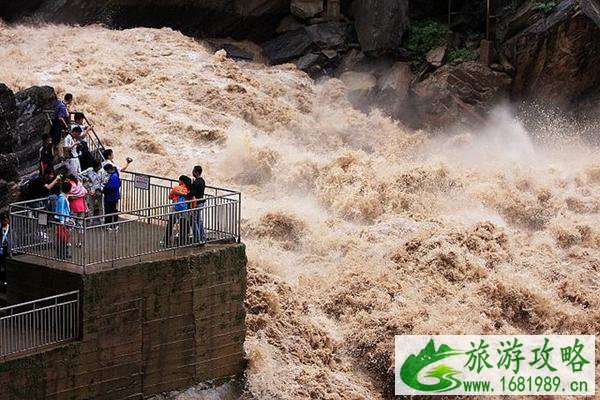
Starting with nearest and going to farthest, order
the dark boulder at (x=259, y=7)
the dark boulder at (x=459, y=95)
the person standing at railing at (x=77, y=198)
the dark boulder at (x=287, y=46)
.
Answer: the person standing at railing at (x=77, y=198) < the dark boulder at (x=459, y=95) < the dark boulder at (x=287, y=46) < the dark boulder at (x=259, y=7)

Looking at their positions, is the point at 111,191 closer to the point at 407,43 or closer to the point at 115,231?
the point at 115,231

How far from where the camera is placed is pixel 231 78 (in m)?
33.6

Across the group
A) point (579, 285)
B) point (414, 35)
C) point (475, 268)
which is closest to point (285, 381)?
point (475, 268)

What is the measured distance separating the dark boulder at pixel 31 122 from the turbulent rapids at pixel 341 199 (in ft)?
Answer: 10.5

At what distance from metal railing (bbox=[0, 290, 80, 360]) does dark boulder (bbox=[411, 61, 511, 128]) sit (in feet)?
66.9

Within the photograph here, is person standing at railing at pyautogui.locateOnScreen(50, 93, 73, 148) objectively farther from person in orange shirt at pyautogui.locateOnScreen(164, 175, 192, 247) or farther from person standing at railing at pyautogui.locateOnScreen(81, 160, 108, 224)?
person in orange shirt at pyautogui.locateOnScreen(164, 175, 192, 247)

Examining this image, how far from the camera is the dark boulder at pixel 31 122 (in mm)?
24141

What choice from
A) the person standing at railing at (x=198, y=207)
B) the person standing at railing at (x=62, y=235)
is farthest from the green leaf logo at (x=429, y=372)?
the person standing at railing at (x=62, y=235)

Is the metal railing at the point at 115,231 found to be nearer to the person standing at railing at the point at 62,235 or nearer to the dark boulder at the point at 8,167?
the person standing at railing at the point at 62,235

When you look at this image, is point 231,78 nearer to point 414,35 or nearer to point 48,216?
point 414,35

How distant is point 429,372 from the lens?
870 inches

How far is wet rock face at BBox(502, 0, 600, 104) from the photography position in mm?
35875

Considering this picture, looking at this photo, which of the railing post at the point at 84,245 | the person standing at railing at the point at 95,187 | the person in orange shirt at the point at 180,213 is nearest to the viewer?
the railing post at the point at 84,245

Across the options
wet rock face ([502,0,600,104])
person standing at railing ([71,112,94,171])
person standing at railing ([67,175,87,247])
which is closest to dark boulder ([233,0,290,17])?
wet rock face ([502,0,600,104])
